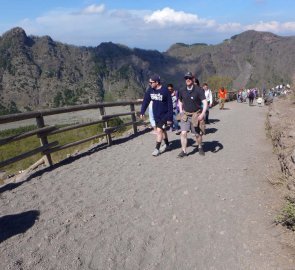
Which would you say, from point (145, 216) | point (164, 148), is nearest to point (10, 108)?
point (164, 148)

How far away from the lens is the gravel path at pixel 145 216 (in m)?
4.87

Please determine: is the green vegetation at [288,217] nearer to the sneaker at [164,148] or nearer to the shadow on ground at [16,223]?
the shadow on ground at [16,223]

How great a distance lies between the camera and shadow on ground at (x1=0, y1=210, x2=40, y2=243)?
5612 millimetres

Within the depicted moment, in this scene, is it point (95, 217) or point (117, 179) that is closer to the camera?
point (95, 217)

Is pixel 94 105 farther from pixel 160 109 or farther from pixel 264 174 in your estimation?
pixel 264 174

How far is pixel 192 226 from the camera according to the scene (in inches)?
226

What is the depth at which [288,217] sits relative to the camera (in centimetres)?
560

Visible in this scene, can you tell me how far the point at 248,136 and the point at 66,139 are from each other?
40.7m

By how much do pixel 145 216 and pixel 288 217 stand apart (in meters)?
1.91

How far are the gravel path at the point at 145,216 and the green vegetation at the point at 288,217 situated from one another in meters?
0.16

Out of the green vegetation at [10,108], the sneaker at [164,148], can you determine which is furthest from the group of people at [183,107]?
the green vegetation at [10,108]

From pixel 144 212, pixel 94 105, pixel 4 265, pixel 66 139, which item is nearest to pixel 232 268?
pixel 144 212

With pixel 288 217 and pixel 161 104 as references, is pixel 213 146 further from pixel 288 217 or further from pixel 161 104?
pixel 288 217

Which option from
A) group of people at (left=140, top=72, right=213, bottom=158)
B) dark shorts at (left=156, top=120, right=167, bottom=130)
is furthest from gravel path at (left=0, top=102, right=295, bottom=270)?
dark shorts at (left=156, top=120, right=167, bottom=130)
